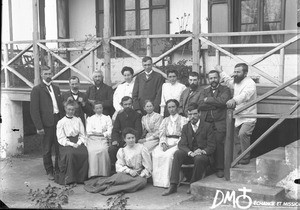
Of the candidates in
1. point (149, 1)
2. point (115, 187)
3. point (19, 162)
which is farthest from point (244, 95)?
point (19, 162)

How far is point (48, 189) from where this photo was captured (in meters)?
7.09

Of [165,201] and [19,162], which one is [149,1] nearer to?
[19,162]

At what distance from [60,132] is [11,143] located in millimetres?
4260

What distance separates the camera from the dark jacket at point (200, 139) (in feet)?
23.6

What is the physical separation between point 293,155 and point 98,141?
3637mm

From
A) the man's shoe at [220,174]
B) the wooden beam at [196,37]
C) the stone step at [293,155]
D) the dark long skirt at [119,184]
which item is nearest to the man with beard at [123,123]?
the dark long skirt at [119,184]

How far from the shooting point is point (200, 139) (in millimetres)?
7258

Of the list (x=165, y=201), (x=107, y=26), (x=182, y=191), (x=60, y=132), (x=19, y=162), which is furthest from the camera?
(x=19, y=162)

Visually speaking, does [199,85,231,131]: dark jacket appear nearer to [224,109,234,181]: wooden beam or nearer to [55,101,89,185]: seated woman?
[224,109,234,181]: wooden beam

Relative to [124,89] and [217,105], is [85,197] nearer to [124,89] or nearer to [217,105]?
[124,89]

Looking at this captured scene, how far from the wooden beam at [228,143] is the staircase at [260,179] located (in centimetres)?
9

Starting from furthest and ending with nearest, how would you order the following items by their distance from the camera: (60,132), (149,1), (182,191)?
1. (149,1)
2. (60,132)
3. (182,191)

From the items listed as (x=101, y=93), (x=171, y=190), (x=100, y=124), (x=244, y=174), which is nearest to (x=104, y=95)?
(x=101, y=93)

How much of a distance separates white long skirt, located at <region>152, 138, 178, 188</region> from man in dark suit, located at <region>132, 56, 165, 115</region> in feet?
3.74
